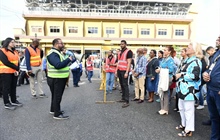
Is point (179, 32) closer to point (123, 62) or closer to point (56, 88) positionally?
point (123, 62)

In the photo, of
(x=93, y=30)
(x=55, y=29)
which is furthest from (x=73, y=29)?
(x=93, y=30)

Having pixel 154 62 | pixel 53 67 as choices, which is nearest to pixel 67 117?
pixel 53 67

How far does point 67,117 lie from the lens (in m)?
4.54

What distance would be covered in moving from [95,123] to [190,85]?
7.56 ft

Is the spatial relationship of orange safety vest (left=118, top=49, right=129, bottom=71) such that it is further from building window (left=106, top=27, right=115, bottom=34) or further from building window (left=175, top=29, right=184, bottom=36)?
building window (left=175, top=29, right=184, bottom=36)

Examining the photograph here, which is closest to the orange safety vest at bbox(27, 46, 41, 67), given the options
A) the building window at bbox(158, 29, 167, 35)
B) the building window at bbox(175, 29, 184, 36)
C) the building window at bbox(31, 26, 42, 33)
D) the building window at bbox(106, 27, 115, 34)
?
the building window at bbox(106, 27, 115, 34)

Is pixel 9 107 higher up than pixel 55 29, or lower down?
lower down

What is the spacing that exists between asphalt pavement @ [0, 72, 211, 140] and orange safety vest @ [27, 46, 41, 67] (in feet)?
4.71

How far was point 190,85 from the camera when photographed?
3498 mm

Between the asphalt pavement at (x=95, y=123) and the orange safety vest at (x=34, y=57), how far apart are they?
1.43 metres

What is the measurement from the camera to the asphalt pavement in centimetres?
354

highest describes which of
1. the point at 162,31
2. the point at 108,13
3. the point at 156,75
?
the point at 108,13

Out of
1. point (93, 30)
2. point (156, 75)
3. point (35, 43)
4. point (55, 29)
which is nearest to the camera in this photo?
point (35, 43)

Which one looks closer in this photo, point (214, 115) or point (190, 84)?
point (214, 115)
